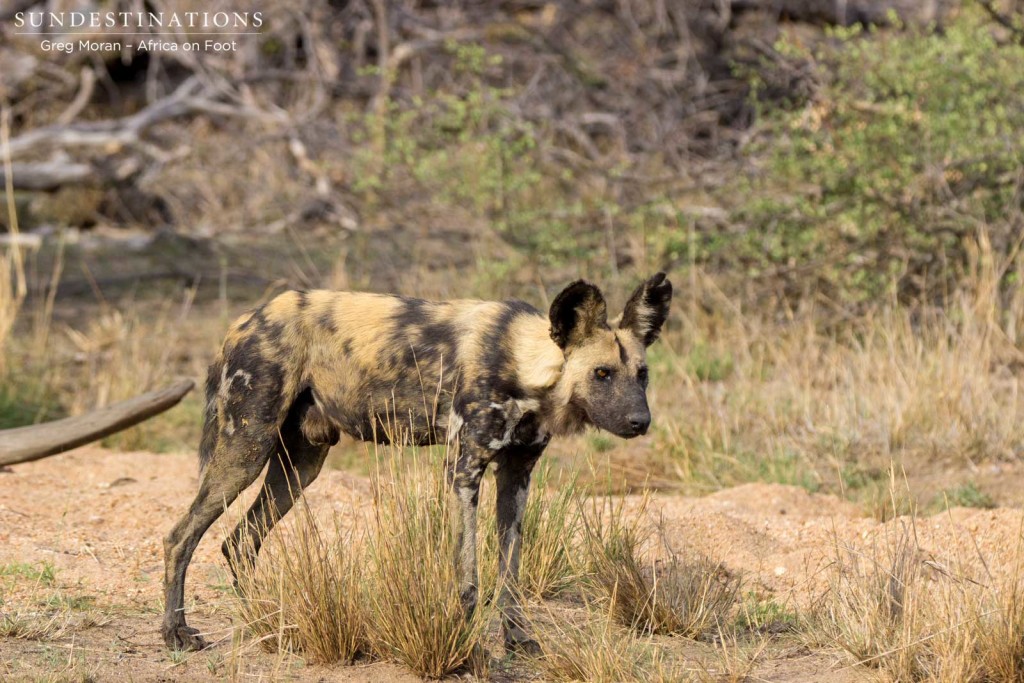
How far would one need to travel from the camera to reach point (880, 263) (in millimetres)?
8367

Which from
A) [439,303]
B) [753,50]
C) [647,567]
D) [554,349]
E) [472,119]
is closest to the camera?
[554,349]

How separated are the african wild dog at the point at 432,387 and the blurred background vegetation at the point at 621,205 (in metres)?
1.62

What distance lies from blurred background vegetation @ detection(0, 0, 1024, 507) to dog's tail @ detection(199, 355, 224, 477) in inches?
97.3

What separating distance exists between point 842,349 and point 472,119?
10.4 feet

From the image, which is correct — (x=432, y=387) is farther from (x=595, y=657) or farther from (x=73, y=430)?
(x=73, y=430)

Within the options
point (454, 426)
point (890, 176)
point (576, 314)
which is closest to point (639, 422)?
point (576, 314)

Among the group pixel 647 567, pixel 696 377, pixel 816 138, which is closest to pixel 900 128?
pixel 816 138

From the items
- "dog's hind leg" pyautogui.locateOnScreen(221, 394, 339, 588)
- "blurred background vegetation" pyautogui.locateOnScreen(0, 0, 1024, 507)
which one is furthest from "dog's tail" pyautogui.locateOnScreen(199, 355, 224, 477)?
"blurred background vegetation" pyautogui.locateOnScreen(0, 0, 1024, 507)

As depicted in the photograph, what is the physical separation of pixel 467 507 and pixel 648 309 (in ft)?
2.78

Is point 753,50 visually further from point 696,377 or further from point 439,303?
point 439,303

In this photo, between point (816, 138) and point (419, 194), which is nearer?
point (816, 138)

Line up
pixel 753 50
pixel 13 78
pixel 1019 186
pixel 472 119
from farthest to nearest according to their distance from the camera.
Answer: pixel 13 78, pixel 753 50, pixel 472 119, pixel 1019 186

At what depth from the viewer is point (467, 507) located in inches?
153

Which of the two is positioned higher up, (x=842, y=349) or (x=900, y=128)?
(x=900, y=128)
